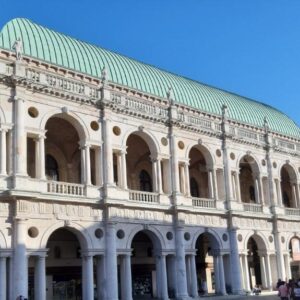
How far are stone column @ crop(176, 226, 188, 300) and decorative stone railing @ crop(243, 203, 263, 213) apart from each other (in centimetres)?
732

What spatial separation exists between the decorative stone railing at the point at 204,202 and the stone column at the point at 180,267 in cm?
265

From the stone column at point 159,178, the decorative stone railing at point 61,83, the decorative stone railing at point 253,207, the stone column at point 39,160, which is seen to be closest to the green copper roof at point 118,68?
the decorative stone railing at point 61,83

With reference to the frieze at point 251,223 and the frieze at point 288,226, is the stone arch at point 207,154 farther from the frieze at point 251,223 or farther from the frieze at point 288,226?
the frieze at point 288,226

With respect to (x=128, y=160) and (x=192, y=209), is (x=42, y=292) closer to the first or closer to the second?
(x=192, y=209)

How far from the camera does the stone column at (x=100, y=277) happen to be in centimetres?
2600

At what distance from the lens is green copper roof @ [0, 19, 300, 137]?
30.0 meters

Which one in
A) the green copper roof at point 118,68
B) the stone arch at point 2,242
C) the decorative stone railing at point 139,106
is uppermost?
the green copper roof at point 118,68

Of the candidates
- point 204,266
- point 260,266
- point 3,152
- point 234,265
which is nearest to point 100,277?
point 3,152

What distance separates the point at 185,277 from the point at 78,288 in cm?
620

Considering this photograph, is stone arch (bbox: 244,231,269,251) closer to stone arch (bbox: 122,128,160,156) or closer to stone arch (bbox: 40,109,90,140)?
stone arch (bbox: 122,128,160,156)

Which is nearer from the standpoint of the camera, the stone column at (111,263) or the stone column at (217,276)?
the stone column at (111,263)

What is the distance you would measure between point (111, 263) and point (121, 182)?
4.44 meters

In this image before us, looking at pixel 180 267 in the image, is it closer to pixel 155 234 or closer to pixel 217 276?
pixel 155 234

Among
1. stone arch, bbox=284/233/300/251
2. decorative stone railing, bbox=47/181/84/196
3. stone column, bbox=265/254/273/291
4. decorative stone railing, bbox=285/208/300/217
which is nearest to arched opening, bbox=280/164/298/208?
decorative stone railing, bbox=285/208/300/217
